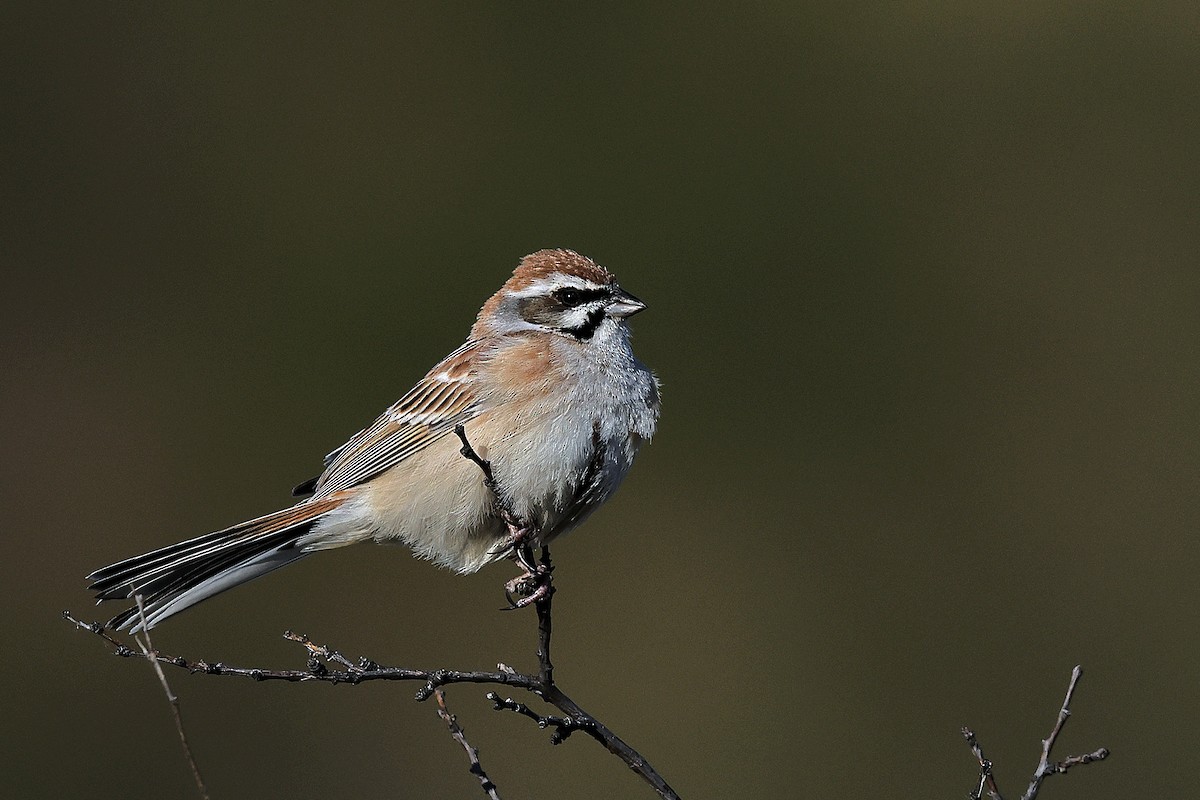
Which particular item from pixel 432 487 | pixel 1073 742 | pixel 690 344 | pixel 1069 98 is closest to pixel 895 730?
pixel 1073 742

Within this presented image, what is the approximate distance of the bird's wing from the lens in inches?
152

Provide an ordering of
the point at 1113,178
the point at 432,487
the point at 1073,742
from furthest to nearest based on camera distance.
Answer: the point at 1113,178 → the point at 1073,742 → the point at 432,487

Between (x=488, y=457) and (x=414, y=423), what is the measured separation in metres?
0.42

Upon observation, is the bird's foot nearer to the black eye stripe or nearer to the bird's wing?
the bird's wing

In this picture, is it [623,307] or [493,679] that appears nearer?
[493,679]

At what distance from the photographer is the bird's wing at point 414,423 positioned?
12.7ft

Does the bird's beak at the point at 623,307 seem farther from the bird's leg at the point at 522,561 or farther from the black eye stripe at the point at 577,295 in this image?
the bird's leg at the point at 522,561

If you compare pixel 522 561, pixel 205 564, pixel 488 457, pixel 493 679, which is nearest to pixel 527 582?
pixel 522 561

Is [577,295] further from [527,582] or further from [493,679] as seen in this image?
[493,679]

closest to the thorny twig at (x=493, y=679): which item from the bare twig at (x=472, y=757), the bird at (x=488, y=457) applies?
the bare twig at (x=472, y=757)

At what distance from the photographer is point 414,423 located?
156 inches

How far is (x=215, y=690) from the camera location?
257 inches

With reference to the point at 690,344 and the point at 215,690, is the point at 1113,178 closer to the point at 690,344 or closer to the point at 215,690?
the point at 690,344

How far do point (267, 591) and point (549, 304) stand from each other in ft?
12.6
